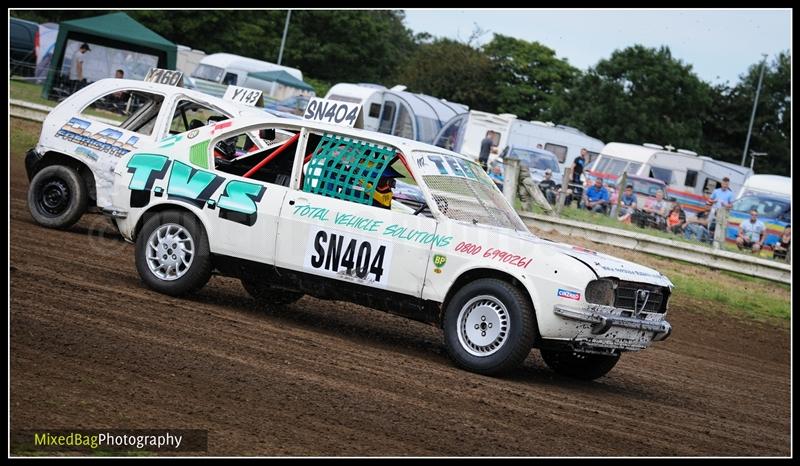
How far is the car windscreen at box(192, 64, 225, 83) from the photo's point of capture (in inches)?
1672

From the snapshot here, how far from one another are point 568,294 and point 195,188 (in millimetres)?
3314

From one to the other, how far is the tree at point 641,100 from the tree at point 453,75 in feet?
17.6


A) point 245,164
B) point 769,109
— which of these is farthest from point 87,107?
point 769,109

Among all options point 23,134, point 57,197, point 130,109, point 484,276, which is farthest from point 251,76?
point 484,276

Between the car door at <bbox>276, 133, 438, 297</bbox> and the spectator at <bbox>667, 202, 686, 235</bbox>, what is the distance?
1217 centimetres

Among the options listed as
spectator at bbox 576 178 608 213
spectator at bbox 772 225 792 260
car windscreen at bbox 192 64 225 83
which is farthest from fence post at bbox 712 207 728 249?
car windscreen at bbox 192 64 225 83

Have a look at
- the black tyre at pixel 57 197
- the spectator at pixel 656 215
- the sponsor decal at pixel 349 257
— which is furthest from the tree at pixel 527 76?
the sponsor decal at pixel 349 257

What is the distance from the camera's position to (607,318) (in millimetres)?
7566

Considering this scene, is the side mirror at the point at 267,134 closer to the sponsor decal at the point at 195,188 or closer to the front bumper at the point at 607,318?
the sponsor decal at the point at 195,188

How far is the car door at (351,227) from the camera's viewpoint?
7977 millimetres

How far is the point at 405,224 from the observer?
8.01 m

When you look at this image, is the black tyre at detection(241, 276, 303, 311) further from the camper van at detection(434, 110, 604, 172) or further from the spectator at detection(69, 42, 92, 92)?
the camper van at detection(434, 110, 604, 172)

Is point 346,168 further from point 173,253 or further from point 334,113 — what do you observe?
point 173,253

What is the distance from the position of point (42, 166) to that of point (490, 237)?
6.40 meters
